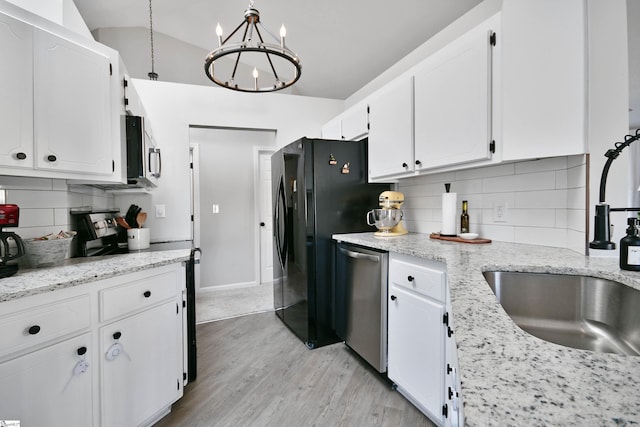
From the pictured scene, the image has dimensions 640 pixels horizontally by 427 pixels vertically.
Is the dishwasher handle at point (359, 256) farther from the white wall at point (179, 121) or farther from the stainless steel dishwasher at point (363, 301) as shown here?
the white wall at point (179, 121)

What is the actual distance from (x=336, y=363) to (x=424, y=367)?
0.81 meters

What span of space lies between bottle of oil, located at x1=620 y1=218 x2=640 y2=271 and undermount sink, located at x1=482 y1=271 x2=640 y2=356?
0.11m

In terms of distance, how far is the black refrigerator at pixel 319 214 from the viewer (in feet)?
7.75

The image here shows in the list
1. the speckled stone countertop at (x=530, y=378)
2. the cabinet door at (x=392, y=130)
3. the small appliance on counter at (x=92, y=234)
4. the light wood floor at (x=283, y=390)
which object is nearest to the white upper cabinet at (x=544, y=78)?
the cabinet door at (x=392, y=130)

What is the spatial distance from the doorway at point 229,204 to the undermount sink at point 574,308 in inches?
137

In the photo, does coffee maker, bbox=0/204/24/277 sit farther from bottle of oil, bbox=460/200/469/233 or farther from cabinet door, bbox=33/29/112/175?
bottle of oil, bbox=460/200/469/233

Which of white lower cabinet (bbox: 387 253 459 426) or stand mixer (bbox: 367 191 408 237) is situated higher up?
stand mixer (bbox: 367 191 408 237)

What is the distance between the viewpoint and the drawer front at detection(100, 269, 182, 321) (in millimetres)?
1302

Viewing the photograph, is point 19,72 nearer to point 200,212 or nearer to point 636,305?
point 636,305

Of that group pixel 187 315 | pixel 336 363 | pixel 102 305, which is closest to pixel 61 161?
pixel 102 305

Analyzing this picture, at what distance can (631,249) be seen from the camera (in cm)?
99

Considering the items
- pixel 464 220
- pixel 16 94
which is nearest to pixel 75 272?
pixel 16 94

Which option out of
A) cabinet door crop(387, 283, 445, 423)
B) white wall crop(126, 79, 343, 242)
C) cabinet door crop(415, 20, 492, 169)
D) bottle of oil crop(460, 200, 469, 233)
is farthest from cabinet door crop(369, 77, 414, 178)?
white wall crop(126, 79, 343, 242)

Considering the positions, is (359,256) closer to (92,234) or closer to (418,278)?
(418,278)
